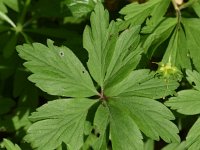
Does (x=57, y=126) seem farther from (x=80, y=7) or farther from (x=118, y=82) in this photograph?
(x=80, y=7)

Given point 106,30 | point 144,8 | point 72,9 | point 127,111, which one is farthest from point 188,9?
point 127,111

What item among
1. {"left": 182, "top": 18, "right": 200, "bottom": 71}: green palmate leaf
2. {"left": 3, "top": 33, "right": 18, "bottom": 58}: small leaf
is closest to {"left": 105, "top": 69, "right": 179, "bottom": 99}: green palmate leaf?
{"left": 182, "top": 18, "right": 200, "bottom": 71}: green palmate leaf

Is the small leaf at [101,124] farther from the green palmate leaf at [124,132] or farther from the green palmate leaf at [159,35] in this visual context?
the green palmate leaf at [159,35]

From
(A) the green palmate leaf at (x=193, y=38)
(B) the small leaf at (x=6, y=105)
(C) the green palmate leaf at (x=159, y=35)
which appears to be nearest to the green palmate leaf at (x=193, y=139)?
(A) the green palmate leaf at (x=193, y=38)

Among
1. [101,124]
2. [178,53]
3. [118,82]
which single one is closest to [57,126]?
[101,124]

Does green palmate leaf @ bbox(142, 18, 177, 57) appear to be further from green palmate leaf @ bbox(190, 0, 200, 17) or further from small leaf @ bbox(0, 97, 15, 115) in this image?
small leaf @ bbox(0, 97, 15, 115)

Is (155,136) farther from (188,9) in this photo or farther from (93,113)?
(188,9)
